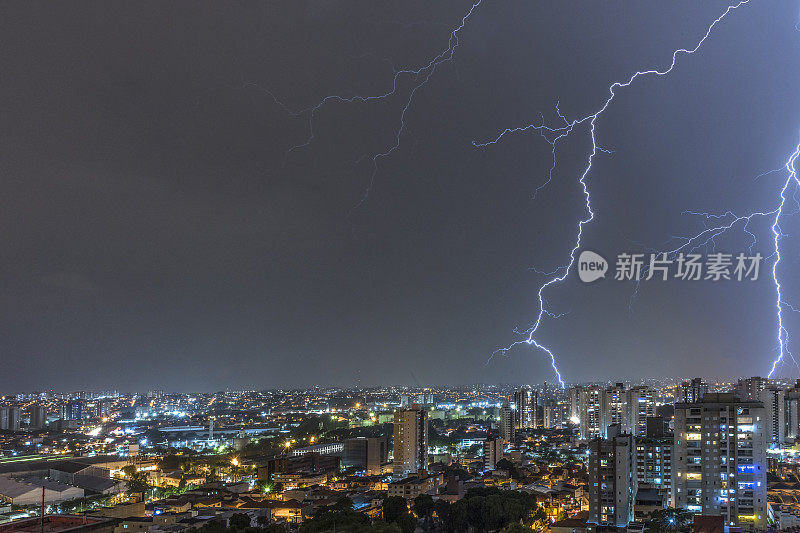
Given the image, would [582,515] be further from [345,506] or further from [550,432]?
[550,432]

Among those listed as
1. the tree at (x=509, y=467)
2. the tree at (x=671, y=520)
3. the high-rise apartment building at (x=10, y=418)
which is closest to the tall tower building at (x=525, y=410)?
the tree at (x=509, y=467)

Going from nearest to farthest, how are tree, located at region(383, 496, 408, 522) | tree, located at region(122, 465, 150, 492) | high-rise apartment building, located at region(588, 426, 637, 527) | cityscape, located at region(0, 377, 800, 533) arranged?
cityscape, located at region(0, 377, 800, 533) < high-rise apartment building, located at region(588, 426, 637, 527) < tree, located at region(383, 496, 408, 522) < tree, located at region(122, 465, 150, 492)

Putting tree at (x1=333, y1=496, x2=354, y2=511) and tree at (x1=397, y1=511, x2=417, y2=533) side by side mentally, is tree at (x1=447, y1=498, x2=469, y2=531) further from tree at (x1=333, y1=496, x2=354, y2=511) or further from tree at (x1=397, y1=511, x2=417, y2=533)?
tree at (x1=333, y1=496, x2=354, y2=511)

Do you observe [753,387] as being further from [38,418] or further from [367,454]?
[38,418]

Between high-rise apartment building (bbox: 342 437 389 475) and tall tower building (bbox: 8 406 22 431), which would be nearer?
high-rise apartment building (bbox: 342 437 389 475)

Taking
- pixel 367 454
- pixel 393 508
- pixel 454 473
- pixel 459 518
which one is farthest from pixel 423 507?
pixel 367 454

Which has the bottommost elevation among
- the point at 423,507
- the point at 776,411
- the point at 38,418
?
the point at 38,418

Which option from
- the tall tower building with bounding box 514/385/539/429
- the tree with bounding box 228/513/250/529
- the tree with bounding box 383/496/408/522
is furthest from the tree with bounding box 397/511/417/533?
the tall tower building with bounding box 514/385/539/429
